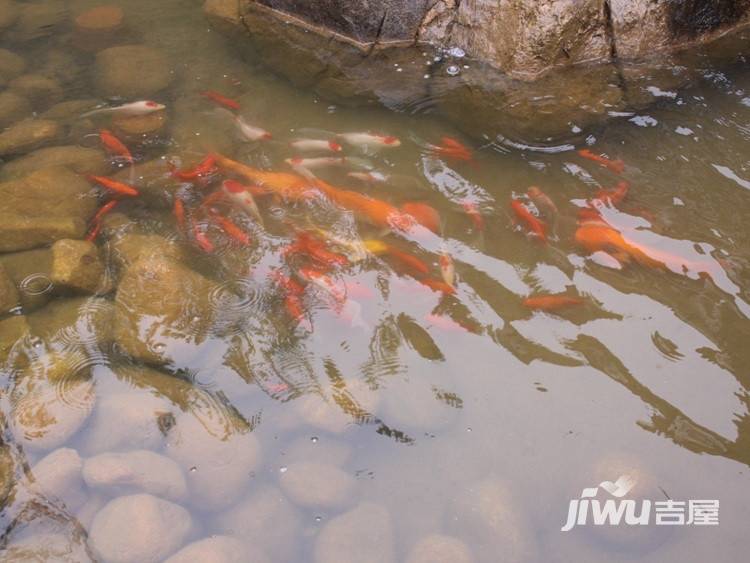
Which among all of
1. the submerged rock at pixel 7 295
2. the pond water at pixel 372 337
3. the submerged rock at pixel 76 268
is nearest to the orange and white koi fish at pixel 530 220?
the pond water at pixel 372 337

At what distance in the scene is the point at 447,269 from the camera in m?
4.25

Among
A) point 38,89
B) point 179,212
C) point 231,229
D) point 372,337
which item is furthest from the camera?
point 38,89

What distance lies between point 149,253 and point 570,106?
11.0 feet

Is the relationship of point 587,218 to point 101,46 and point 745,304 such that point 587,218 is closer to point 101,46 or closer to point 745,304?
point 745,304

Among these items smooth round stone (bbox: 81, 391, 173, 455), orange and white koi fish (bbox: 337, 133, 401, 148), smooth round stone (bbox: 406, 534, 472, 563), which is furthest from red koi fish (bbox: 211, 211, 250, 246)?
smooth round stone (bbox: 406, 534, 472, 563)

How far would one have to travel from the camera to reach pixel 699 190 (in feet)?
15.2

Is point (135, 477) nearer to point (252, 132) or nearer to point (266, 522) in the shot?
point (266, 522)

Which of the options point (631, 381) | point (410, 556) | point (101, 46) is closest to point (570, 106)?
point (631, 381)

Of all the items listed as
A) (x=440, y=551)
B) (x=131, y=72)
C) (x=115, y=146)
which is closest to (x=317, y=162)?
(x=115, y=146)

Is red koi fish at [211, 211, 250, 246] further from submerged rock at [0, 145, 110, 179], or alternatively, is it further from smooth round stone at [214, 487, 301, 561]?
smooth round stone at [214, 487, 301, 561]

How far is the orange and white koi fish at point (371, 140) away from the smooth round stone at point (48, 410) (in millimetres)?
2576

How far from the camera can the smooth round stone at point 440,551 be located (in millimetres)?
3080

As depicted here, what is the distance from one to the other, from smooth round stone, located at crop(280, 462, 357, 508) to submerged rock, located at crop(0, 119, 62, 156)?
11.7 ft

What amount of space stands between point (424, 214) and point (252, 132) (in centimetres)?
167
